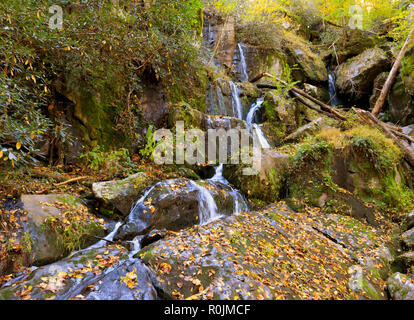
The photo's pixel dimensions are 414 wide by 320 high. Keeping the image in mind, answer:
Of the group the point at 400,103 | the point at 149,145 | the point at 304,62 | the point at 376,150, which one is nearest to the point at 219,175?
the point at 149,145

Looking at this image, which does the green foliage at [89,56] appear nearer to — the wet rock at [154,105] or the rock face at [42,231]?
the wet rock at [154,105]

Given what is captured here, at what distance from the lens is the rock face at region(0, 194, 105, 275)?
3.18 metres

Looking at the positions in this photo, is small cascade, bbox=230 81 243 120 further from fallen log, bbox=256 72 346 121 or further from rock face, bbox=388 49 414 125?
rock face, bbox=388 49 414 125

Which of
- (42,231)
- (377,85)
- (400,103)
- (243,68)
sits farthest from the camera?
(243,68)

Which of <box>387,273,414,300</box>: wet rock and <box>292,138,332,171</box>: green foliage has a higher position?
<box>292,138,332,171</box>: green foliage

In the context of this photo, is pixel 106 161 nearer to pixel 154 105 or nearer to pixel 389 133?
pixel 154 105

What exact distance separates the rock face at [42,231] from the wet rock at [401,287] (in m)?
5.47

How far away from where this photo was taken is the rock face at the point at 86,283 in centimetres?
261

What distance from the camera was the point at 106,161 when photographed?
5.86 meters

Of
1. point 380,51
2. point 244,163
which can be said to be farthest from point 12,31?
point 380,51

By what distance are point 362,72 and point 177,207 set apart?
14598 mm

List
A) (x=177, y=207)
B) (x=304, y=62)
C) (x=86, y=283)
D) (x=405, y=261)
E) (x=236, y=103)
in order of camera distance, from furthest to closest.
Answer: (x=304, y=62)
(x=236, y=103)
(x=177, y=207)
(x=405, y=261)
(x=86, y=283)

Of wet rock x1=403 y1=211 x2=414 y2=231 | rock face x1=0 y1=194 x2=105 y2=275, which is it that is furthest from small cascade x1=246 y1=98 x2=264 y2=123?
rock face x1=0 y1=194 x2=105 y2=275

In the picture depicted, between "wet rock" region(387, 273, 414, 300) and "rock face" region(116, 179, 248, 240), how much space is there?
11.4 ft
